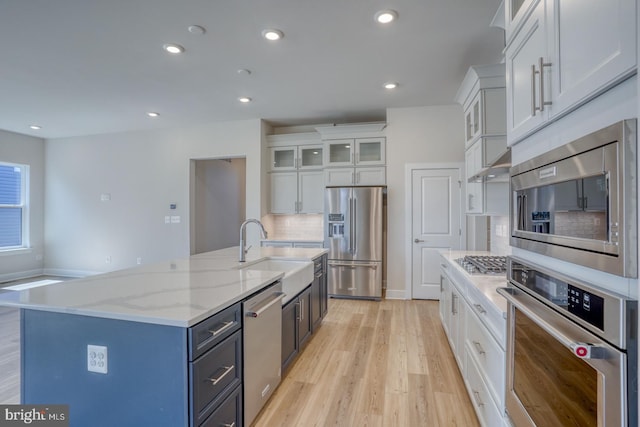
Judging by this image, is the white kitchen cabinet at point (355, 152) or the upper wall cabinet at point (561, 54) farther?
the white kitchen cabinet at point (355, 152)

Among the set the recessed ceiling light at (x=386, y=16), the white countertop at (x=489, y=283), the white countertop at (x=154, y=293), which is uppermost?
the recessed ceiling light at (x=386, y=16)

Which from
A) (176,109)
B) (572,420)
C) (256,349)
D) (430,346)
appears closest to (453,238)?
(430,346)

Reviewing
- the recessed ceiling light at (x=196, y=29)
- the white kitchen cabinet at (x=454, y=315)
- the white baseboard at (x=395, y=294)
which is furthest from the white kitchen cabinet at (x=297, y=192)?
the recessed ceiling light at (x=196, y=29)

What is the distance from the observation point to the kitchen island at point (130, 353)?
1244mm

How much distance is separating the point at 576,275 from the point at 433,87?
3.60m

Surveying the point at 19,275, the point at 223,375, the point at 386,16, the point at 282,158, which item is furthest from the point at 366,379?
the point at 19,275

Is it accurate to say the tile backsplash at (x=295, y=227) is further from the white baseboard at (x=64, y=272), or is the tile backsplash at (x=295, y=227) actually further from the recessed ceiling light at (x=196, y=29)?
the white baseboard at (x=64, y=272)

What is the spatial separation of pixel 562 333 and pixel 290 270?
1.94 meters

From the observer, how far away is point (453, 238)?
4445 millimetres

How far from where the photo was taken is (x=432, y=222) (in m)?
4.52

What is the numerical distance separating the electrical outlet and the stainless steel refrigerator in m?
3.55

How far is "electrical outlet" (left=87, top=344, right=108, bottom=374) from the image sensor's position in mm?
1312

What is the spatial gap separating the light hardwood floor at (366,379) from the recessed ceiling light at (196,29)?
9.61 feet

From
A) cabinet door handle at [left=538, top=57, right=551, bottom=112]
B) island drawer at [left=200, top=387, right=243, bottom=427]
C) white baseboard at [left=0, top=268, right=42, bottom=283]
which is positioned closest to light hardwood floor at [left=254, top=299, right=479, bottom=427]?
A: island drawer at [left=200, top=387, right=243, bottom=427]
